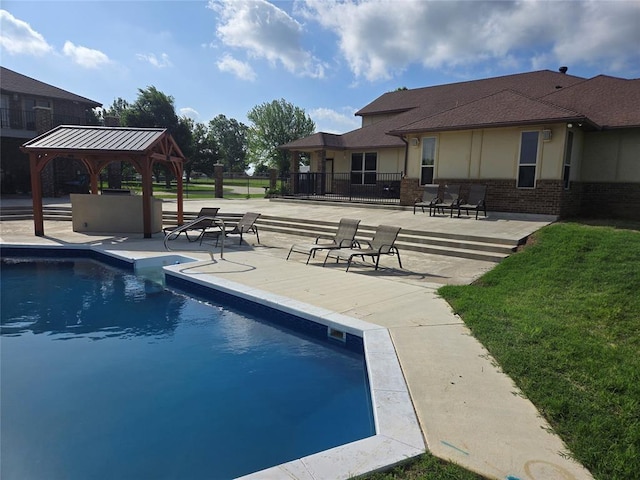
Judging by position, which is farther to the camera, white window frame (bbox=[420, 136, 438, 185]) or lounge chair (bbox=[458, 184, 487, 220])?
white window frame (bbox=[420, 136, 438, 185])

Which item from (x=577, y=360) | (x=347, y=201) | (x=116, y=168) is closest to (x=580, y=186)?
(x=347, y=201)

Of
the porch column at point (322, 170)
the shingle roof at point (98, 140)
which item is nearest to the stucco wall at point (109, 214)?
the shingle roof at point (98, 140)

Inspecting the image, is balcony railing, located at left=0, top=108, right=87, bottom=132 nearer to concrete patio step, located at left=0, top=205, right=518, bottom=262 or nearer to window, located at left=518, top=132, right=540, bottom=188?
concrete patio step, located at left=0, top=205, right=518, bottom=262

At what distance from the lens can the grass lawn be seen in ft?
9.75

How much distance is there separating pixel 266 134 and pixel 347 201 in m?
40.5

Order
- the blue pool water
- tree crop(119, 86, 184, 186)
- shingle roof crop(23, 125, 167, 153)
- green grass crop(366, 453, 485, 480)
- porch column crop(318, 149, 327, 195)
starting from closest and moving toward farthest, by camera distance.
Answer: green grass crop(366, 453, 485, 480), the blue pool water, shingle roof crop(23, 125, 167, 153), porch column crop(318, 149, 327, 195), tree crop(119, 86, 184, 186)

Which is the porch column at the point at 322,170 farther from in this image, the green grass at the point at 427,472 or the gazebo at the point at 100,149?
the green grass at the point at 427,472

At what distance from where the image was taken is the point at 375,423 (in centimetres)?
332

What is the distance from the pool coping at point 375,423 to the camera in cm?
270

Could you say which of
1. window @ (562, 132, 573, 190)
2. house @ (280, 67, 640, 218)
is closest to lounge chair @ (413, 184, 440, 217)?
house @ (280, 67, 640, 218)

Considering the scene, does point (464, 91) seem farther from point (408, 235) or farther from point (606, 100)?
point (408, 235)

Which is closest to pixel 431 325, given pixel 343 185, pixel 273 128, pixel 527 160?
pixel 527 160

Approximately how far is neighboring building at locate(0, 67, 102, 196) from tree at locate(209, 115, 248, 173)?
71.9m

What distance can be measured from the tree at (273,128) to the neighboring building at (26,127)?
30969 mm
